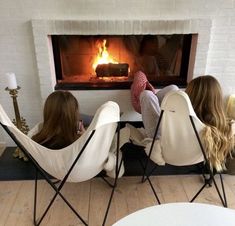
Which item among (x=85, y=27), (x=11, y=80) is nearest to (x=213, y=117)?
(x=85, y=27)

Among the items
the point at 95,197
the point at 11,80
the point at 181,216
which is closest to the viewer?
the point at 181,216

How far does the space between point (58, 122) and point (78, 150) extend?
30 cm

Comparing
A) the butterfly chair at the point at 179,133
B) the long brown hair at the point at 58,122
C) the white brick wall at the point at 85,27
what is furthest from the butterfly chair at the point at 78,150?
the white brick wall at the point at 85,27

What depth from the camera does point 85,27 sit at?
202cm

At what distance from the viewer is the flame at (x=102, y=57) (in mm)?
2333

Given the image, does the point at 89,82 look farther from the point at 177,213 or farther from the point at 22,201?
the point at 177,213

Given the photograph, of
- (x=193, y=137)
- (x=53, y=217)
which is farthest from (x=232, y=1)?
(x=53, y=217)

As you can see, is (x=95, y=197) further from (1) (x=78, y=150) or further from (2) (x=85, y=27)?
(2) (x=85, y=27)

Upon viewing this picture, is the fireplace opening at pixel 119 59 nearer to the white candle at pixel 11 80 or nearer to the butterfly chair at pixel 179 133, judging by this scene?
the white candle at pixel 11 80

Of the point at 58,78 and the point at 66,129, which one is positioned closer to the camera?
the point at 66,129

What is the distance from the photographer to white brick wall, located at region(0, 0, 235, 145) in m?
1.96

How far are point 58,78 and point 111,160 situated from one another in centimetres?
129

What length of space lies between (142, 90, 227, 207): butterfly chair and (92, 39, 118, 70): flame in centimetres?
120

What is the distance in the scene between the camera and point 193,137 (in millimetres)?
1352
